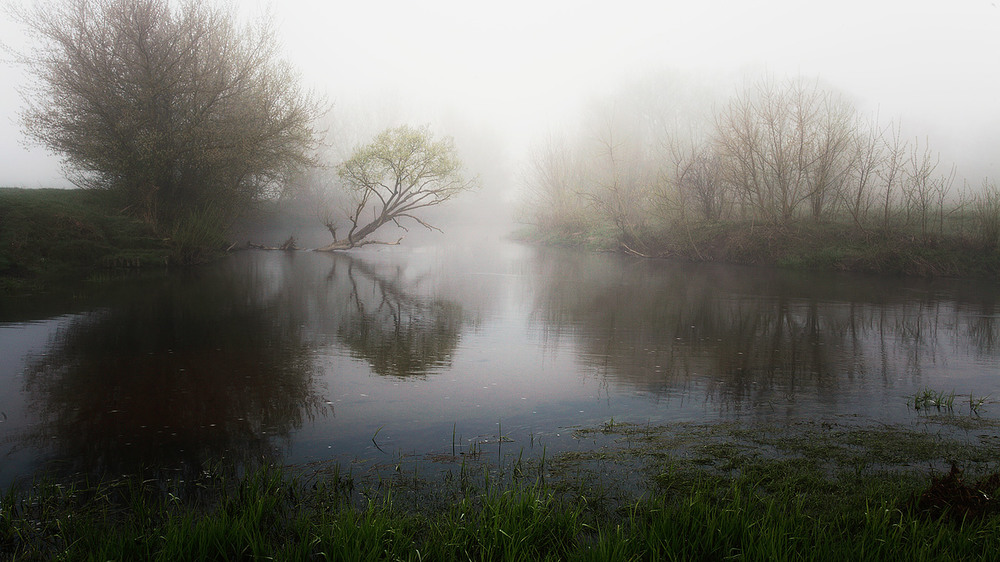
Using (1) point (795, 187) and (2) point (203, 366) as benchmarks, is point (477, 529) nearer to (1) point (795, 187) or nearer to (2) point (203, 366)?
(2) point (203, 366)

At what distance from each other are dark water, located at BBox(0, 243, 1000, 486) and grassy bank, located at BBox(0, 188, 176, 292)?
5.58ft

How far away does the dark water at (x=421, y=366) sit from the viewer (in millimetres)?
5293

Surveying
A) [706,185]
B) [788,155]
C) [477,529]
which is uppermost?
[788,155]

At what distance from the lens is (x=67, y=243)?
53.9 feet

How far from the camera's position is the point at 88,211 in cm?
1895

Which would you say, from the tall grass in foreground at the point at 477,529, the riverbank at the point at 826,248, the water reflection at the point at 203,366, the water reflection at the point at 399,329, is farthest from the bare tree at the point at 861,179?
the tall grass in foreground at the point at 477,529

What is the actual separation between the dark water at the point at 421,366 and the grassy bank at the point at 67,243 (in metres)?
1.70

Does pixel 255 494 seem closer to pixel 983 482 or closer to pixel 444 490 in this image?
pixel 444 490

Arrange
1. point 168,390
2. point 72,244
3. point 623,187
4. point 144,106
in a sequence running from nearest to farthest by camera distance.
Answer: point 168,390 < point 72,244 < point 144,106 < point 623,187

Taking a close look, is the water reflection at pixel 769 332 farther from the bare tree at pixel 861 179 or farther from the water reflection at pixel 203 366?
the bare tree at pixel 861 179

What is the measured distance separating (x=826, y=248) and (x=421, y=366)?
20881 mm

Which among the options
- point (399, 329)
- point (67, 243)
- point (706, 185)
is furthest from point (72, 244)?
point (706, 185)

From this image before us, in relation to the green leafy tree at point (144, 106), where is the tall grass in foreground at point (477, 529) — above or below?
below

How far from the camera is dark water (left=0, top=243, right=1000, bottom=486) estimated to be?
5293 mm
